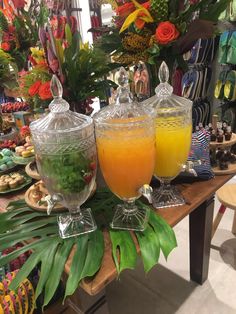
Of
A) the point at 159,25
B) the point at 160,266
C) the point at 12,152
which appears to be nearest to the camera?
the point at 159,25

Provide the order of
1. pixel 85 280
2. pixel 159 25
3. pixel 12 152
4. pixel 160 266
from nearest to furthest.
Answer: pixel 85 280 < pixel 159 25 < pixel 12 152 < pixel 160 266

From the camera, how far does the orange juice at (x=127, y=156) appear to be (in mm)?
748

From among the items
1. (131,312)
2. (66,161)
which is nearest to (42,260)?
(66,161)

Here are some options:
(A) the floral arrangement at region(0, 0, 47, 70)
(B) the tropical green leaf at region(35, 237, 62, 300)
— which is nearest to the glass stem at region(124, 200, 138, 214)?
(B) the tropical green leaf at region(35, 237, 62, 300)

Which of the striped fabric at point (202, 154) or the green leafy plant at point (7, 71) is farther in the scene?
the green leafy plant at point (7, 71)

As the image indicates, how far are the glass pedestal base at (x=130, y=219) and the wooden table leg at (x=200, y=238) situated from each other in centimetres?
53

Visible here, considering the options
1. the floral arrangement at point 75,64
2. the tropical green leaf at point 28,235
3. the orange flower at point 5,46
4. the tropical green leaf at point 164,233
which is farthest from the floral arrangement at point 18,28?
the tropical green leaf at point 164,233

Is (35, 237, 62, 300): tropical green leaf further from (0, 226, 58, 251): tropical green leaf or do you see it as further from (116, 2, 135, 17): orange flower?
(116, 2, 135, 17): orange flower

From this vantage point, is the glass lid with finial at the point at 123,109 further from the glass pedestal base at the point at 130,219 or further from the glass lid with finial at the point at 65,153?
the glass pedestal base at the point at 130,219

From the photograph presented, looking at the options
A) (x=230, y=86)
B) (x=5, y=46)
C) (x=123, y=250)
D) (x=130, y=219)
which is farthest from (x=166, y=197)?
(x=230, y=86)

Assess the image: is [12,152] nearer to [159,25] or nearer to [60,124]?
[60,124]

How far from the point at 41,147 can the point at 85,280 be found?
0.35 meters

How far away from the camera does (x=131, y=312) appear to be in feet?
4.94

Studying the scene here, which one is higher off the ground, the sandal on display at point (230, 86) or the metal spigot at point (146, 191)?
the metal spigot at point (146, 191)
